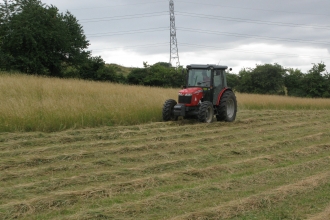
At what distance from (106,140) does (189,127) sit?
294 centimetres

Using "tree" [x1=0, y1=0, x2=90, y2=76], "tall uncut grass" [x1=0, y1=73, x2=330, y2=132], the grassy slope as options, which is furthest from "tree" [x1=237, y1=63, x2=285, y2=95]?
the grassy slope

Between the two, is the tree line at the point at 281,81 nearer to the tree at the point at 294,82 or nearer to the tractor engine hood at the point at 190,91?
the tree at the point at 294,82

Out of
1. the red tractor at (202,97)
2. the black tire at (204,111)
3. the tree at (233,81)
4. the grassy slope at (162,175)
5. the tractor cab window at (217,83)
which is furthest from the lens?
the tree at (233,81)

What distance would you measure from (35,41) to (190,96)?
19.1 m

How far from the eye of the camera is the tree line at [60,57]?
2788 cm

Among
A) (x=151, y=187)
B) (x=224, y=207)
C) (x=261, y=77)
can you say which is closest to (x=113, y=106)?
(x=151, y=187)

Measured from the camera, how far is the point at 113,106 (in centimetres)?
1263

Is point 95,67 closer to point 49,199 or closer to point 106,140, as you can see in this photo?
point 106,140

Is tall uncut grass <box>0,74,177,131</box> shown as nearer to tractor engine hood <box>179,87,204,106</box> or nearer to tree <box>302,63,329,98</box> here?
tractor engine hood <box>179,87,204,106</box>

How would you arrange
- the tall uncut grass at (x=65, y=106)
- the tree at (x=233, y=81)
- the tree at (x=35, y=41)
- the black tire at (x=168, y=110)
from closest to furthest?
the tall uncut grass at (x=65, y=106), the black tire at (x=168, y=110), the tree at (x=35, y=41), the tree at (x=233, y=81)

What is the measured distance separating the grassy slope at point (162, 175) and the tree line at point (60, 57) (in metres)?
19.1

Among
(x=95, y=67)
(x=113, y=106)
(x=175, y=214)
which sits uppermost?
(x=95, y=67)

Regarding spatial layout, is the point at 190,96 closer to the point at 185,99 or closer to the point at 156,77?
the point at 185,99

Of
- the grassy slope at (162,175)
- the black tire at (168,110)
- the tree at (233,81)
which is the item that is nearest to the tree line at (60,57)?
the tree at (233,81)
